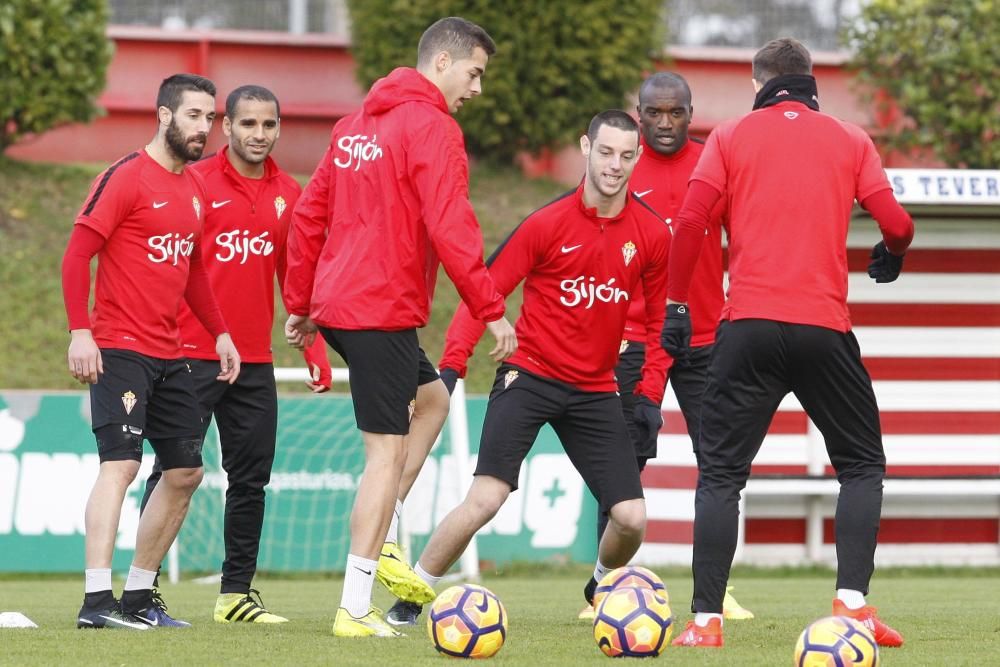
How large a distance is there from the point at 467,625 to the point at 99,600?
6.51 ft

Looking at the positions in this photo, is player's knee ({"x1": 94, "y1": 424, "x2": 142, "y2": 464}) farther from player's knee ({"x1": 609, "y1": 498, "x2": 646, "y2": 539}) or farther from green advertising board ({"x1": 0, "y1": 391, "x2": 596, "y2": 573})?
green advertising board ({"x1": 0, "y1": 391, "x2": 596, "y2": 573})

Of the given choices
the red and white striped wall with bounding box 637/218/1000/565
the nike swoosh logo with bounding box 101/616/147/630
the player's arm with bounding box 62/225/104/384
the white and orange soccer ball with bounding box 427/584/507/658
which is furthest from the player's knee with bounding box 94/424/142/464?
the red and white striped wall with bounding box 637/218/1000/565

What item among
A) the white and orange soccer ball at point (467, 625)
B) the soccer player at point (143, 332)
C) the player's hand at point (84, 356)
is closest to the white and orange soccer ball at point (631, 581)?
the white and orange soccer ball at point (467, 625)

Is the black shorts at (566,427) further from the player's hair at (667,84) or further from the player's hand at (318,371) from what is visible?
the player's hair at (667,84)

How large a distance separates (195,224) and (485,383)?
749cm

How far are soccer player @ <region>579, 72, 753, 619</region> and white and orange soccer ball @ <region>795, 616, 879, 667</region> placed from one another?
2733 mm

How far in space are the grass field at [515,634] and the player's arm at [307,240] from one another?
4.65 ft

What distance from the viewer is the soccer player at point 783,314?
6.36m

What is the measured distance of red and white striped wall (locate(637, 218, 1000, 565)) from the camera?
13.0 m

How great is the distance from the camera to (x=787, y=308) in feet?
20.7

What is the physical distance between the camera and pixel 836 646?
5324 millimetres

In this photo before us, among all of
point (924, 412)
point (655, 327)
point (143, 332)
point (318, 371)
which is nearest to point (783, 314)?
point (655, 327)

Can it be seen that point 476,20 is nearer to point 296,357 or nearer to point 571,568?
point 296,357

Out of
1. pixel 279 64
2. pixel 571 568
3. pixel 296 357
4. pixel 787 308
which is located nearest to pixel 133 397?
pixel 787 308
